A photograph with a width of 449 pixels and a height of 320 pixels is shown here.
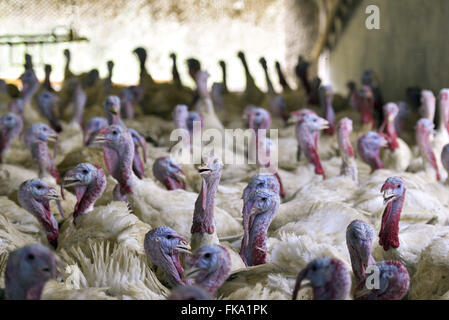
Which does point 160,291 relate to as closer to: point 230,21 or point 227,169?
point 227,169

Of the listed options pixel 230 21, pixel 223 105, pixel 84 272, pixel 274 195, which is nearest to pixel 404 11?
pixel 223 105

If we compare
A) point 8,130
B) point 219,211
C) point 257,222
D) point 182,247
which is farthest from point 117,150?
point 8,130

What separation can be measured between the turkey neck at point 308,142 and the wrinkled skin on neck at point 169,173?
1.16m

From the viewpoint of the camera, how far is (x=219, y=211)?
4828 mm

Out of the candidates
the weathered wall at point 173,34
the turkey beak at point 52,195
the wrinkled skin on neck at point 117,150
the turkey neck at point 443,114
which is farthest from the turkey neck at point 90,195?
the weathered wall at point 173,34

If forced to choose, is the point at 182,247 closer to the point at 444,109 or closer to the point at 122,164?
the point at 122,164

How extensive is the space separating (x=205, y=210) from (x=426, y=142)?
8.41ft

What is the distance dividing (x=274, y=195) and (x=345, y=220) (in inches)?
23.4

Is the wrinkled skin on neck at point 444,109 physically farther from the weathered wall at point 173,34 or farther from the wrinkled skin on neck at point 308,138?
the weathered wall at point 173,34

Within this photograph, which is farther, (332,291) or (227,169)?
(227,169)

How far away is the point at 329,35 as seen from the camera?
1413 centimetres

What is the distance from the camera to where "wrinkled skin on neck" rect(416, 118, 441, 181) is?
6.14 meters

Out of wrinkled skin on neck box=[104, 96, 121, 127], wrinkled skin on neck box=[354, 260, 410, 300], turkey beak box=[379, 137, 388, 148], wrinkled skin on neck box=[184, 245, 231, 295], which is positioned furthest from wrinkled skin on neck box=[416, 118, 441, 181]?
wrinkled skin on neck box=[184, 245, 231, 295]

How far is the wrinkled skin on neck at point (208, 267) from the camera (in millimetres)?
3117
